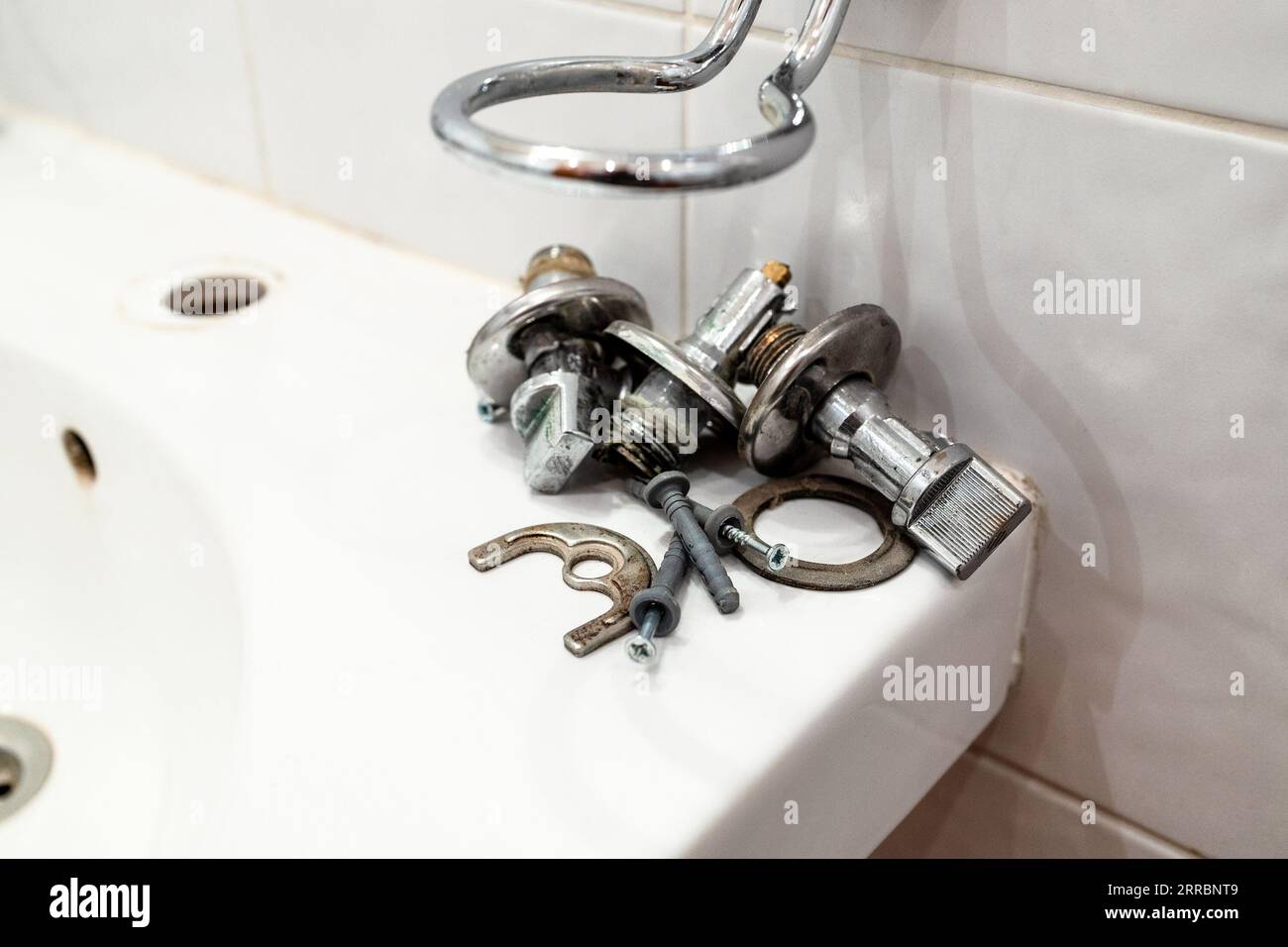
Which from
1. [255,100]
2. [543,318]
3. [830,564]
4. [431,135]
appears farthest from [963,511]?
[255,100]

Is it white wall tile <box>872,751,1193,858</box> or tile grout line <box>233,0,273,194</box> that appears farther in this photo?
tile grout line <box>233,0,273,194</box>

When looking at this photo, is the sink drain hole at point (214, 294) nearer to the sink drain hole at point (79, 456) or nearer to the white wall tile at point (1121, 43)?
the sink drain hole at point (79, 456)

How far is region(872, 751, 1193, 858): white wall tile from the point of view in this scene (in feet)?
1.50

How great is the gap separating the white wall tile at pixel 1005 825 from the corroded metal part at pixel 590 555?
0.20m

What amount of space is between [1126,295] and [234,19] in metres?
0.46

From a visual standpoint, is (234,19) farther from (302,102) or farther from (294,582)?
(294,582)

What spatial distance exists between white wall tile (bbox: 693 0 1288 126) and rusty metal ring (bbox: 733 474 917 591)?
146mm

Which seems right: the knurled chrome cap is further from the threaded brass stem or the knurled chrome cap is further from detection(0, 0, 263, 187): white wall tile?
detection(0, 0, 263, 187): white wall tile

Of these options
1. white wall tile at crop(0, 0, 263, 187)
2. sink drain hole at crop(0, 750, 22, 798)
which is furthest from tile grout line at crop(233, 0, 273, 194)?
sink drain hole at crop(0, 750, 22, 798)

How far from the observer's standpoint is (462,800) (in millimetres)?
301

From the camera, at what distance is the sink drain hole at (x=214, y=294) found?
56 centimetres

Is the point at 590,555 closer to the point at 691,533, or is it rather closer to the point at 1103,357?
the point at 691,533
